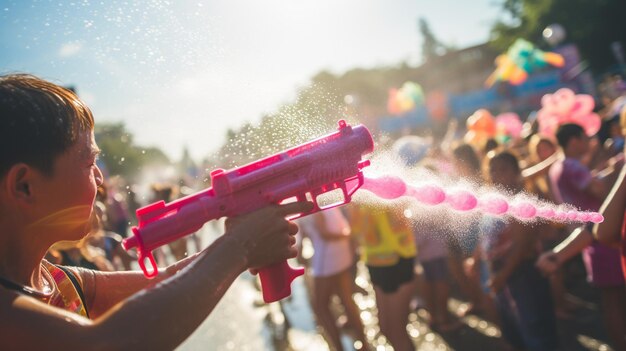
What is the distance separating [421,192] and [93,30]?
1.85 m

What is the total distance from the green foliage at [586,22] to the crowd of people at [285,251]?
100ft

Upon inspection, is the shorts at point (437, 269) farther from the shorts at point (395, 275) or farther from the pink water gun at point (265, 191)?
the pink water gun at point (265, 191)

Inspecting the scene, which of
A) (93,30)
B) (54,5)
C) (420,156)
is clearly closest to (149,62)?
(93,30)

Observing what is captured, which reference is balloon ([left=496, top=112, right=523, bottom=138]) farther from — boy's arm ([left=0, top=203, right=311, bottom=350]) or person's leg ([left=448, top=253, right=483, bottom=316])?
boy's arm ([left=0, top=203, right=311, bottom=350])

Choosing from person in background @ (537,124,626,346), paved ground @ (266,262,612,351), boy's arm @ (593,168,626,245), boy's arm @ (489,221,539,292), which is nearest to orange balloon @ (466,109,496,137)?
paved ground @ (266,262,612,351)

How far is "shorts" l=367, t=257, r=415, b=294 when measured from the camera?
4055 mm

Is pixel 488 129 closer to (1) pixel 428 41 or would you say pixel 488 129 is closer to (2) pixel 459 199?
(2) pixel 459 199

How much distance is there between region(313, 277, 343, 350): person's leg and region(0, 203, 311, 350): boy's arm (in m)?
3.56

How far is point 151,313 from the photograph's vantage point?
1112 mm

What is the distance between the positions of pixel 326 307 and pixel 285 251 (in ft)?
11.6

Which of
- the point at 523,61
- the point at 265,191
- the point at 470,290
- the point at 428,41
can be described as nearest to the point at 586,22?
the point at 523,61

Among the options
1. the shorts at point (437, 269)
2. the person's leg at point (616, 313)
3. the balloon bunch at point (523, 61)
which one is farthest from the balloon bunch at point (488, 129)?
the person's leg at point (616, 313)

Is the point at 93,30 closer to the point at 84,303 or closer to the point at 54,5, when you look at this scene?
the point at 54,5

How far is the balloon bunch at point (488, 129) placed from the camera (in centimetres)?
780
